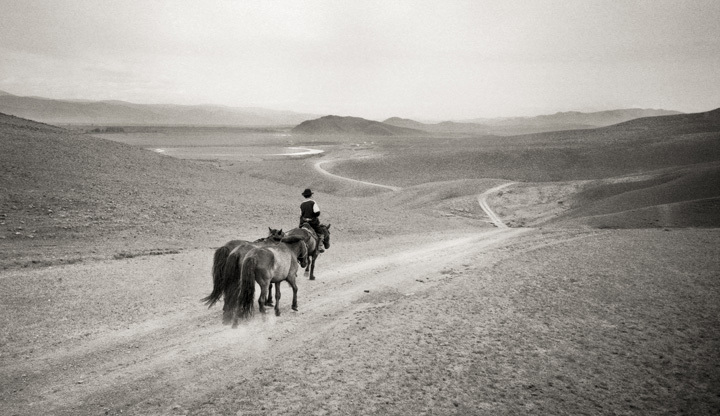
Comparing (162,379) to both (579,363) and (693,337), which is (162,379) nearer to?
(579,363)

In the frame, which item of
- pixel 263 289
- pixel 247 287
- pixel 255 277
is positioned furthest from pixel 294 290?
pixel 247 287

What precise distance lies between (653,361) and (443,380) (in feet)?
14.7

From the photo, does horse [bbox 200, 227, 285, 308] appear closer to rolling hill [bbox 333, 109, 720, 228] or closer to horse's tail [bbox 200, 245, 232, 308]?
horse's tail [bbox 200, 245, 232, 308]

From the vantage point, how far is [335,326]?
917 centimetres

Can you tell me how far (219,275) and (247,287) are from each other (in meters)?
1.18

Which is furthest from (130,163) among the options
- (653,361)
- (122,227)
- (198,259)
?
(653,361)

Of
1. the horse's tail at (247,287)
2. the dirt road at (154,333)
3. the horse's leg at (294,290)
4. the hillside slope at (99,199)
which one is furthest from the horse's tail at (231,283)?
the hillside slope at (99,199)

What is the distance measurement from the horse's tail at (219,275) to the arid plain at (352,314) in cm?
58

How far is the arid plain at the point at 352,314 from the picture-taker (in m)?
6.59

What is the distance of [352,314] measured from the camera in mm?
9906

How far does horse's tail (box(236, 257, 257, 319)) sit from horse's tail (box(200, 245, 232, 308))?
2.87 feet

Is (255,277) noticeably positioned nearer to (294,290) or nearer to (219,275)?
(219,275)

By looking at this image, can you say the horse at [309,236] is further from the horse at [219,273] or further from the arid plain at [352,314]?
the horse at [219,273]

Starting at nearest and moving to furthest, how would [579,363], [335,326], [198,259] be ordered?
1. [579,363]
2. [335,326]
3. [198,259]
